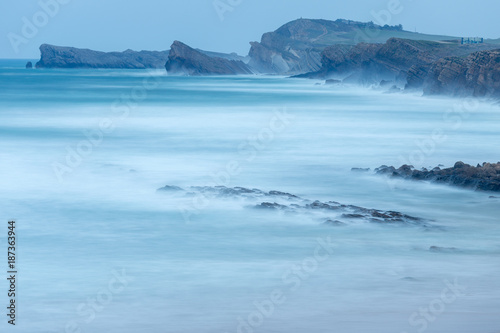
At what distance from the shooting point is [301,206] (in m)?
11.6

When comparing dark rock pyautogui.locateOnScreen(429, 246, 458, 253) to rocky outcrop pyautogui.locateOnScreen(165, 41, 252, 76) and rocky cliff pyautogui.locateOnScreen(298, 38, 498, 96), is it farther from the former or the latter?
rocky outcrop pyautogui.locateOnScreen(165, 41, 252, 76)

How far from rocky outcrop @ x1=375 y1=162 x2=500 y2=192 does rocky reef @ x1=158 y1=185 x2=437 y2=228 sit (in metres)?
2.17

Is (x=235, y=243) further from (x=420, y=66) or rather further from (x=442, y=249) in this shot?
(x=420, y=66)

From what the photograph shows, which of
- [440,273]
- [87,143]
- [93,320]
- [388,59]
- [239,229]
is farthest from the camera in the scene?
[388,59]

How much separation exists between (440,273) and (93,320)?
141 inches

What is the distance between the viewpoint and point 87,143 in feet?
73.4

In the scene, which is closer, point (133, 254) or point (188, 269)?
point (188, 269)

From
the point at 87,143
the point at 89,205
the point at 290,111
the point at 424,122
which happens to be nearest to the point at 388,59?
the point at 290,111

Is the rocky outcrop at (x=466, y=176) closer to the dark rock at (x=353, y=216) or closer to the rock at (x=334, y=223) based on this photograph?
the dark rock at (x=353, y=216)

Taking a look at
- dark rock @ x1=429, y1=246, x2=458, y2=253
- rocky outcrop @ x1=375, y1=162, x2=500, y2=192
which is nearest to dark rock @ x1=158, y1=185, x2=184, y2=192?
rocky outcrop @ x1=375, y1=162, x2=500, y2=192

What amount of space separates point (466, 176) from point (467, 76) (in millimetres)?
33731

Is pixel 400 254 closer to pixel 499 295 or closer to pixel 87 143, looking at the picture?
pixel 499 295

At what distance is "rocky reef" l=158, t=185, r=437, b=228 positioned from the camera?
414 inches

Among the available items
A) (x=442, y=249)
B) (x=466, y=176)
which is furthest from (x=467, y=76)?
(x=442, y=249)
